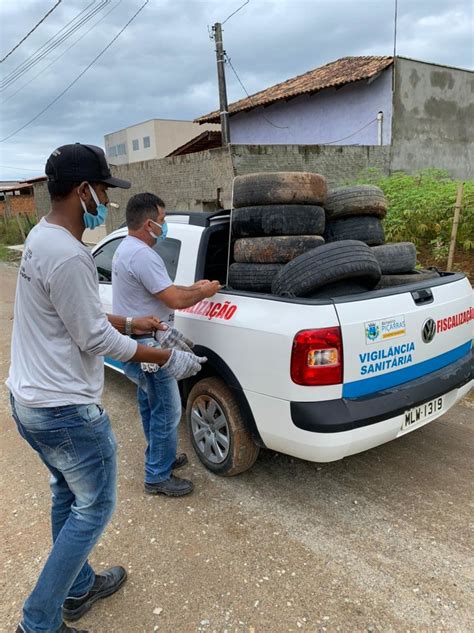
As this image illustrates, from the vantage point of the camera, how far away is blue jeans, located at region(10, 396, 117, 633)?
177 centimetres

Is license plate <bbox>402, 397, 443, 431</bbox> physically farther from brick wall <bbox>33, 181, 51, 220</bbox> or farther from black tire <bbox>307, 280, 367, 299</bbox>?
brick wall <bbox>33, 181, 51, 220</bbox>

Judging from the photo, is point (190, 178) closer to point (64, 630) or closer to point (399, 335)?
point (399, 335)

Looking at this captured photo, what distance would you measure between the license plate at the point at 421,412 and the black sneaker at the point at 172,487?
1.38 metres

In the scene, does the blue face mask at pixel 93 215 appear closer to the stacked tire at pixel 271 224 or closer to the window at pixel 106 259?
the stacked tire at pixel 271 224

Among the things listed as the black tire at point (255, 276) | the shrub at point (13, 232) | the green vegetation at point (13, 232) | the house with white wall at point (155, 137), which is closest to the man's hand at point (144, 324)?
the black tire at point (255, 276)

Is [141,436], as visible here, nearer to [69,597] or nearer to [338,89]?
[69,597]

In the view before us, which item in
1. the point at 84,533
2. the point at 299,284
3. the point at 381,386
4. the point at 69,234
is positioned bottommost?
the point at 84,533

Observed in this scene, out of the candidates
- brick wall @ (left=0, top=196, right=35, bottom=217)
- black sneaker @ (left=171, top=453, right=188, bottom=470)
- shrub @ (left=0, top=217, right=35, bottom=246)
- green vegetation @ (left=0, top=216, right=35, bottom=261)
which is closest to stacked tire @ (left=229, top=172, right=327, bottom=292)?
black sneaker @ (left=171, top=453, right=188, bottom=470)

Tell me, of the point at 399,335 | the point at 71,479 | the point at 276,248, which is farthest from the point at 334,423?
the point at 71,479

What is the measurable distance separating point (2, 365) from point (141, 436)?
9.60ft

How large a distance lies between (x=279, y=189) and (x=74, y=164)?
1690 mm

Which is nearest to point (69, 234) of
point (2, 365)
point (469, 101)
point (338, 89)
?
point (2, 365)

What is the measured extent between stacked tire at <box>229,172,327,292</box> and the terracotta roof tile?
42.3 ft

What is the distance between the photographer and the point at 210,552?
98.7 inches
